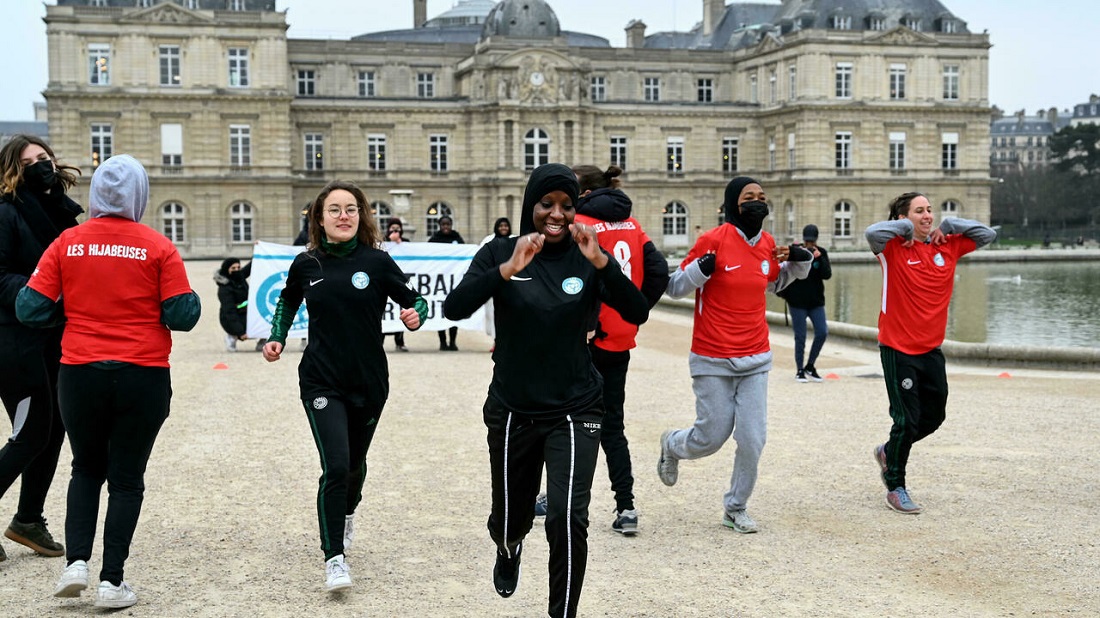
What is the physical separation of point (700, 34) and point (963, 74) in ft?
68.4

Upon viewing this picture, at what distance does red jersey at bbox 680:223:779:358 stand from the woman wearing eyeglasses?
5.95ft

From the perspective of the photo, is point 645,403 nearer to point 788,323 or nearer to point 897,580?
point 897,580

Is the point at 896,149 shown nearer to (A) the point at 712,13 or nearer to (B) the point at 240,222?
(A) the point at 712,13

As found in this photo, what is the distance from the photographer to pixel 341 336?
6785mm

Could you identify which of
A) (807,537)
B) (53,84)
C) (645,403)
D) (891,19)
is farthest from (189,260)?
(807,537)

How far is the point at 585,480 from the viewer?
5.73 metres

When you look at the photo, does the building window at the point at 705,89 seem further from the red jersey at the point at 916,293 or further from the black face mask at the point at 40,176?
the black face mask at the point at 40,176

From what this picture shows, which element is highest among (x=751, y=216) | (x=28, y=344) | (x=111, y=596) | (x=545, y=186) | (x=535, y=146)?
(x=535, y=146)

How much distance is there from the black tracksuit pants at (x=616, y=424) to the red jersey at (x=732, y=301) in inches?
19.1

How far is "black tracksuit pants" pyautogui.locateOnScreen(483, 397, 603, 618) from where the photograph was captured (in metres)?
5.65

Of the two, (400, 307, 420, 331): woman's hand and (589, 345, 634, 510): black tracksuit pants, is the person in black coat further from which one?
(589, 345, 634, 510): black tracksuit pants

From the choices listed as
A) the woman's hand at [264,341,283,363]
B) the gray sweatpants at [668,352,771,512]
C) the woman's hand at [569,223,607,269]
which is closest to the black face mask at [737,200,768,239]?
the gray sweatpants at [668,352,771,512]

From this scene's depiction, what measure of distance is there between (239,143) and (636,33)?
33860mm

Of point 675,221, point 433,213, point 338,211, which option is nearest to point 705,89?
point 675,221
